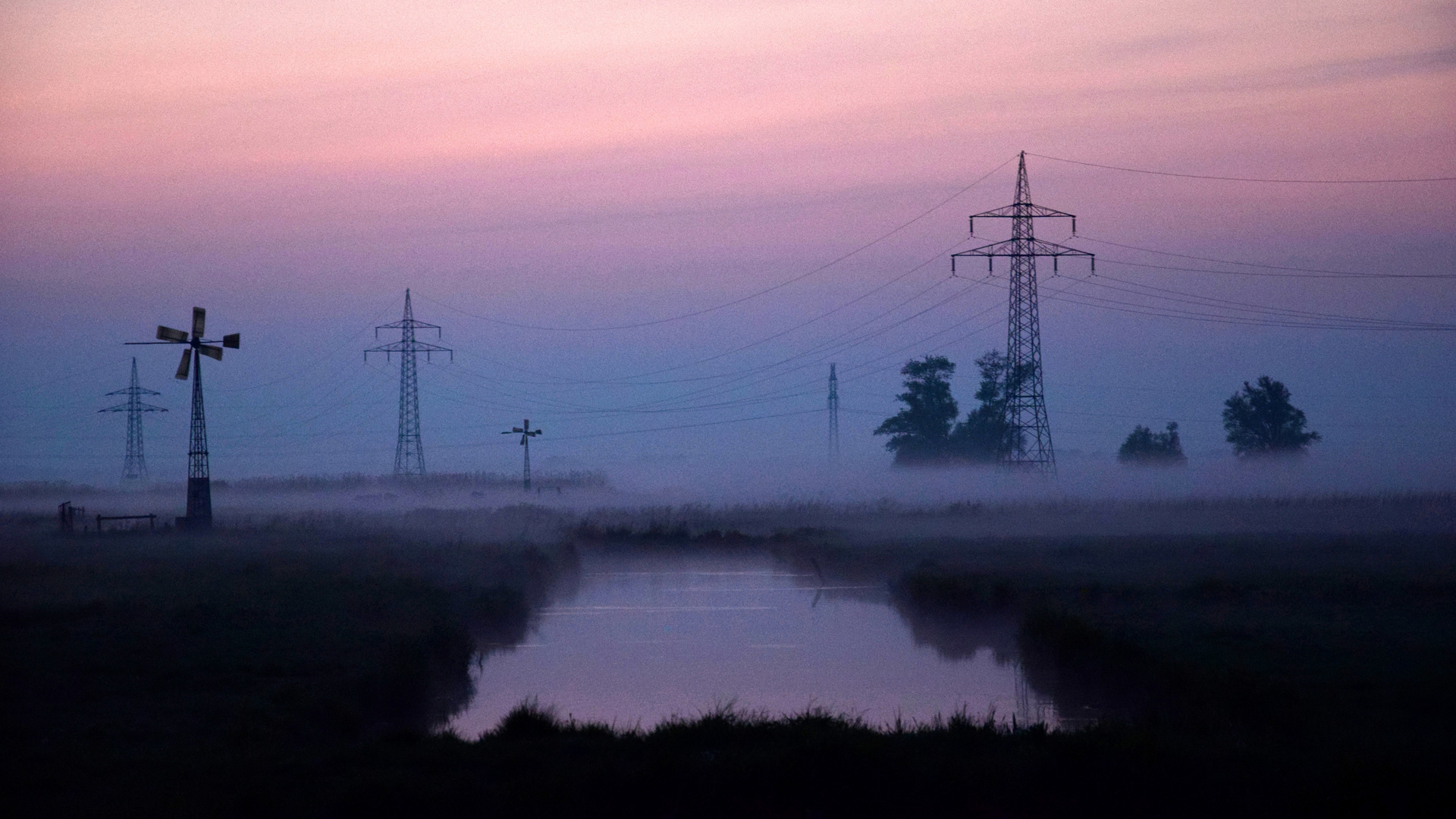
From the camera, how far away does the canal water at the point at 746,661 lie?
17.9 m

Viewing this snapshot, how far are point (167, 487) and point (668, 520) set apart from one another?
51.1 metres

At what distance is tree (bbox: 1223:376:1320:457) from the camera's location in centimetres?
10100

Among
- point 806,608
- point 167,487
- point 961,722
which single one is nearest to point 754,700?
point 961,722

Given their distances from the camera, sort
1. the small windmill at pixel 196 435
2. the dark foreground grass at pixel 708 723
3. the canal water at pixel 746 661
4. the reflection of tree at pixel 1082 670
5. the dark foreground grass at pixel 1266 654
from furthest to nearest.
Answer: the small windmill at pixel 196 435 → the canal water at pixel 746 661 → the reflection of tree at pixel 1082 670 → the dark foreground grass at pixel 1266 654 → the dark foreground grass at pixel 708 723

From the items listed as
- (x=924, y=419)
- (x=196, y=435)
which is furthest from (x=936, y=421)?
(x=196, y=435)

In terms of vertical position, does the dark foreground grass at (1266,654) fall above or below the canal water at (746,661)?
above

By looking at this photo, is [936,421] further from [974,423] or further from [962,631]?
[962,631]

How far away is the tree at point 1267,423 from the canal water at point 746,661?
7705cm

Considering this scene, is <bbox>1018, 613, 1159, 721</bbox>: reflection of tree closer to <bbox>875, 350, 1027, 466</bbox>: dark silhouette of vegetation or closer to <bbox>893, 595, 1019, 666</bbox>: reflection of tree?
<bbox>893, 595, 1019, 666</bbox>: reflection of tree

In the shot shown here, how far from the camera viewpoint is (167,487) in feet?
302

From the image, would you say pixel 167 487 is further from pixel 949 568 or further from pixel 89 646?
pixel 89 646

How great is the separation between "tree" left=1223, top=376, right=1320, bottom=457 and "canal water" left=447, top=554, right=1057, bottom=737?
77.1 m

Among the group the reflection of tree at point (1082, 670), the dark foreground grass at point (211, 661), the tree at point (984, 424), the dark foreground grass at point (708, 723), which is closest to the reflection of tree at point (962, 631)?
the dark foreground grass at point (708, 723)

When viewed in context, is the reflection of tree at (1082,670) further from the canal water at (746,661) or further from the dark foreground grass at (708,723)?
the canal water at (746,661)
